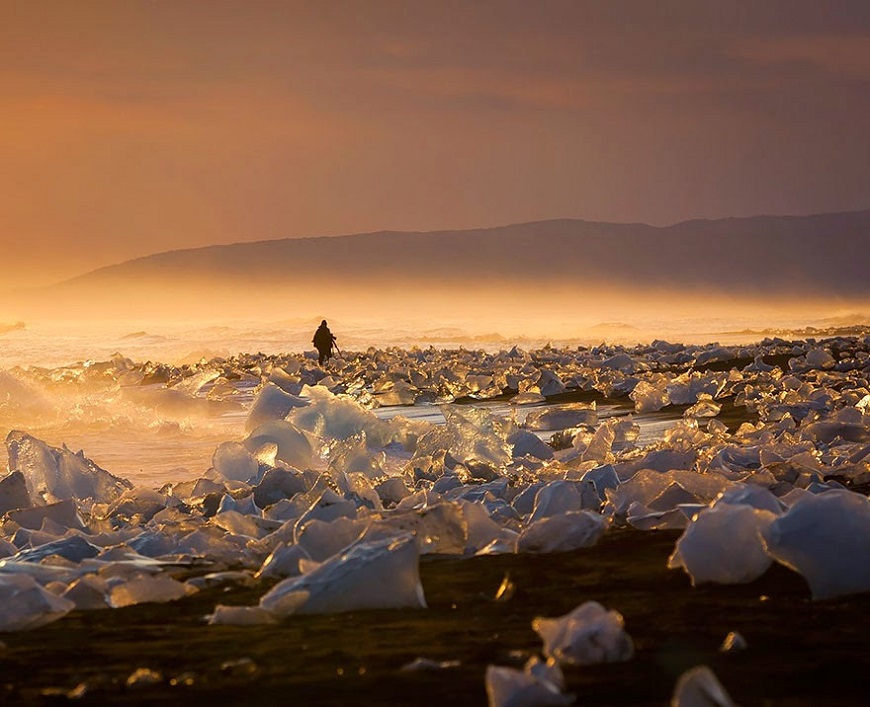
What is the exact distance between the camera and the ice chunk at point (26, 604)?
260 centimetres

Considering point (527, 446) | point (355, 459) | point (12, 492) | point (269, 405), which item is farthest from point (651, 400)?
point (12, 492)

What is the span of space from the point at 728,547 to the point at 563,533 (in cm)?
72

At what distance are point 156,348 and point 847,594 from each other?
148 feet

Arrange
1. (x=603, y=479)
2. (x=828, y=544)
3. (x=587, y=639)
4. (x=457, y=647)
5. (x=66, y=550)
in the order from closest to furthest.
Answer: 1. (x=587, y=639)
2. (x=457, y=647)
3. (x=828, y=544)
4. (x=66, y=550)
5. (x=603, y=479)

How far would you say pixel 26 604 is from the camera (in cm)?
265

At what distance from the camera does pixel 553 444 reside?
23.2ft

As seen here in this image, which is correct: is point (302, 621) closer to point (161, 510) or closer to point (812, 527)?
point (812, 527)

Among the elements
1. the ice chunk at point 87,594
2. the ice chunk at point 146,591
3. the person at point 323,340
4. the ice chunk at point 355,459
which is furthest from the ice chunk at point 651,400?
the person at point 323,340

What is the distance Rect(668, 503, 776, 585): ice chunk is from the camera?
253 centimetres

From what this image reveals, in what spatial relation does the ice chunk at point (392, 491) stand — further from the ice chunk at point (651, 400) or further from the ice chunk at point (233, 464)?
the ice chunk at point (651, 400)

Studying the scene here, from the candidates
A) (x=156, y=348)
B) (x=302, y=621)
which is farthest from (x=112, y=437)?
(x=156, y=348)

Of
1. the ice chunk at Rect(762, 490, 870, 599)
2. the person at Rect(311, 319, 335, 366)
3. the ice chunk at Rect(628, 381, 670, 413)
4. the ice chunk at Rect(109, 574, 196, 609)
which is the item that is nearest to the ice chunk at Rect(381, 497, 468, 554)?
the ice chunk at Rect(109, 574, 196, 609)

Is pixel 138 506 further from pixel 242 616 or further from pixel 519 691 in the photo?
pixel 519 691

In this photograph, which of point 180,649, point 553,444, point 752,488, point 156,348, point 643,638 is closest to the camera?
point 643,638
